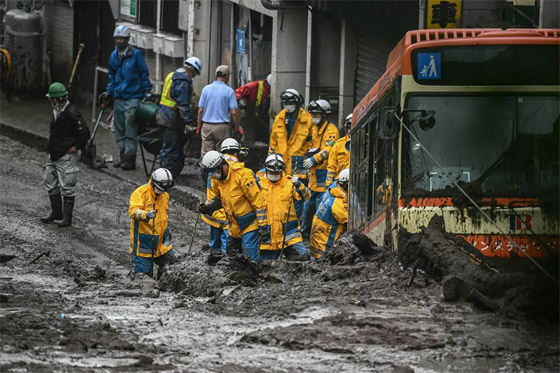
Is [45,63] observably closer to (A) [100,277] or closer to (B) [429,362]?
(A) [100,277]

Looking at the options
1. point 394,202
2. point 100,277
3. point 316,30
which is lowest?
point 100,277

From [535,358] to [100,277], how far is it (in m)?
5.85

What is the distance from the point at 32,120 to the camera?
24984mm

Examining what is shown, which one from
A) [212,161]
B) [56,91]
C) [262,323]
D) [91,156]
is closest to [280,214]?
[212,161]

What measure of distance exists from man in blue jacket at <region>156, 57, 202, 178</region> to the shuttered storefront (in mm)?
2484

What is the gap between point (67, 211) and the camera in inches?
656

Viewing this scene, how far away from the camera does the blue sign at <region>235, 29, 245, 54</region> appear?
74.0 ft

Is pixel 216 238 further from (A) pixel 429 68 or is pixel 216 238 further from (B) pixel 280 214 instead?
(A) pixel 429 68

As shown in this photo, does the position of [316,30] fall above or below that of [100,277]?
above

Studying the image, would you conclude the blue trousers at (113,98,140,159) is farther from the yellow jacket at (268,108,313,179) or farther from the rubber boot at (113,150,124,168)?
the yellow jacket at (268,108,313,179)

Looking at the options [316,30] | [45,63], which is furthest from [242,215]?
[45,63]

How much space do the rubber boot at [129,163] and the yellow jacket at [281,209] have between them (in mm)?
6231

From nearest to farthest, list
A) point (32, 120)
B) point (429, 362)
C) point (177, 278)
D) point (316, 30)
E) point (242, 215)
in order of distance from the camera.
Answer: point (429, 362)
point (177, 278)
point (242, 215)
point (316, 30)
point (32, 120)

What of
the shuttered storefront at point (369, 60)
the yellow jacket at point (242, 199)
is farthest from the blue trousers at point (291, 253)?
the shuttered storefront at point (369, 60)
